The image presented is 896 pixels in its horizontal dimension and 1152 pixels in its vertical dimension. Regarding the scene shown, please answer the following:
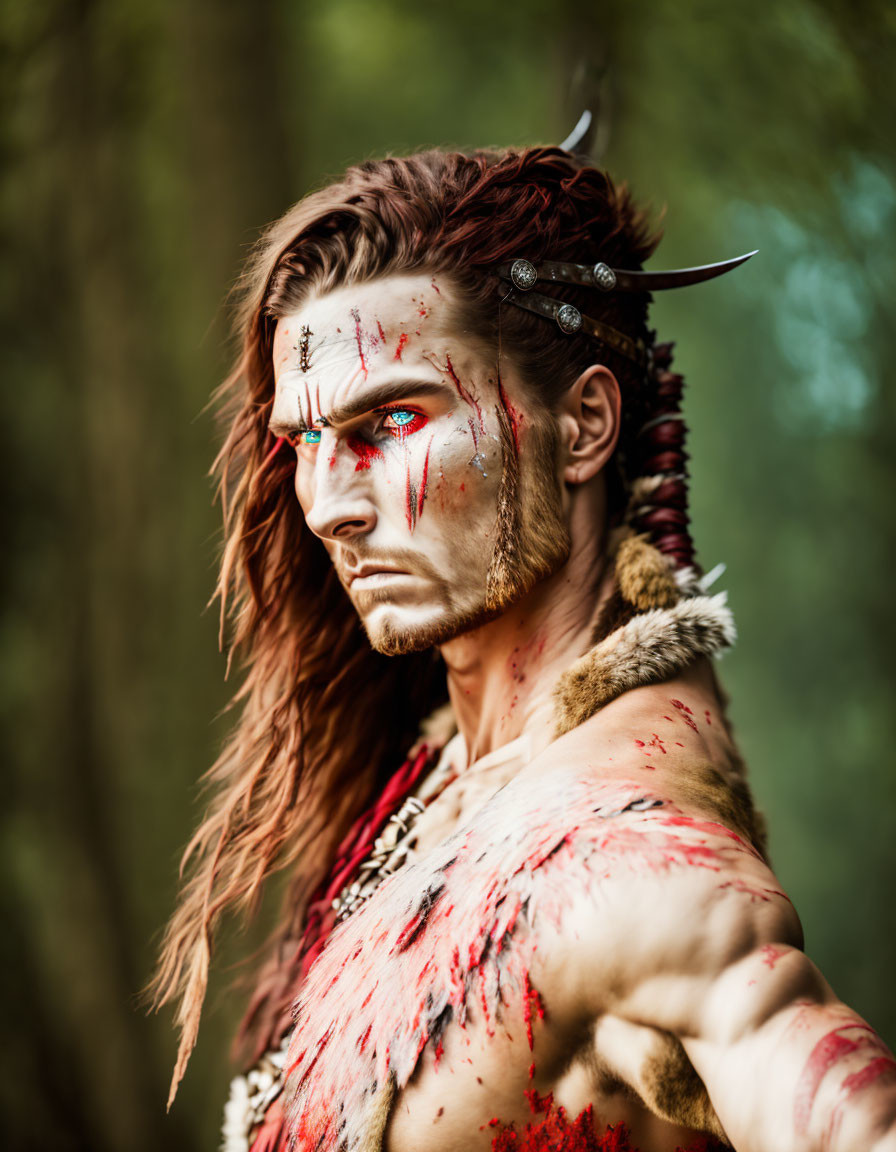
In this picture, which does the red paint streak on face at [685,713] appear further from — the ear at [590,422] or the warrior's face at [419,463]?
the ear at [590,422]

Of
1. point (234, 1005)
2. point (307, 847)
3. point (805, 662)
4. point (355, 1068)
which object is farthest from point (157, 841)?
point (805, 662)

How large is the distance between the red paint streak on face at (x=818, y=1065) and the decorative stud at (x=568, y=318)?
1.04 m

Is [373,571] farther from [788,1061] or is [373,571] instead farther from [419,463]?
[788,1061]

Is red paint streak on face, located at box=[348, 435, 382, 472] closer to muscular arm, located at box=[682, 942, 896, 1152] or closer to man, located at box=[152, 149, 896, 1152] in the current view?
man, located at box=[152, 149, 896, 1152]

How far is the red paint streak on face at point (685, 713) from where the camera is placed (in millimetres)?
1441

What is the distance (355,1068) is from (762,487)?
3.73m

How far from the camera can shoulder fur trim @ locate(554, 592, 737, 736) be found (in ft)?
4.83

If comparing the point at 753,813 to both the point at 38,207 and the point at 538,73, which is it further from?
the point at 538,73

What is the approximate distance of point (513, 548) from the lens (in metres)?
1.58

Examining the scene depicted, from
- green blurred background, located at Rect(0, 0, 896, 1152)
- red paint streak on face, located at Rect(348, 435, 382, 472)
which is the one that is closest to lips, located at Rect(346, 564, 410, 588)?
red paint streak on face, located at Rect(348, 435, 382, 472)

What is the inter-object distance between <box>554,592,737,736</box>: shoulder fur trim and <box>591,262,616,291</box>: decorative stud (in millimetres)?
517

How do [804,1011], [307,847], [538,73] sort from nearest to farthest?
[804,1011], [307,847], [538,73]

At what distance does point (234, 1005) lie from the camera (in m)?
3.46

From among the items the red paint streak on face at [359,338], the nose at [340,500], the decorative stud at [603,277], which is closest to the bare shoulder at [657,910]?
the nose at [340,500]
